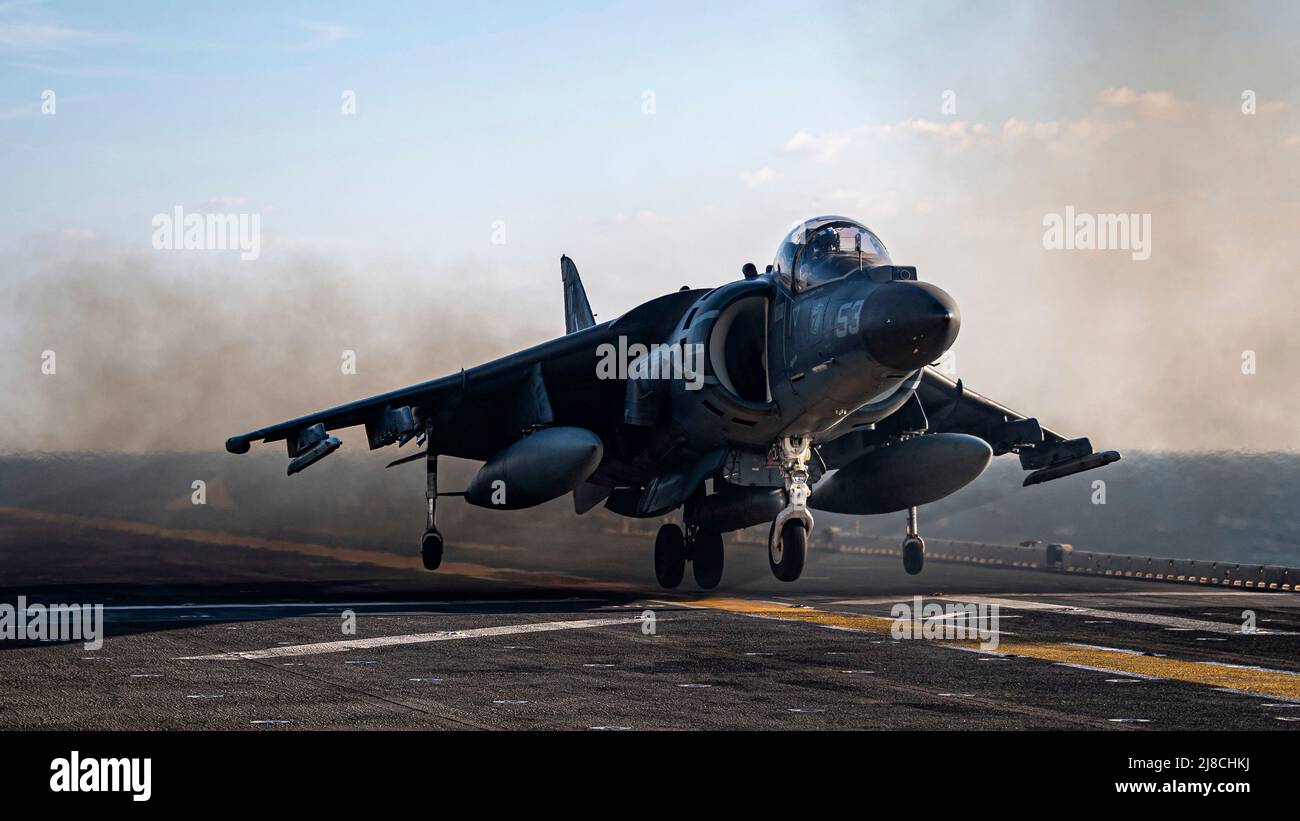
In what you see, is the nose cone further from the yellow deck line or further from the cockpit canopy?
the yellow deck line

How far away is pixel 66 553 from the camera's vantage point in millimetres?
31188

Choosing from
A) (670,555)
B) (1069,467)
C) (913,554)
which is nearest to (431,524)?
(670,555)

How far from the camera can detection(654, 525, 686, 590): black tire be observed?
81.9ft

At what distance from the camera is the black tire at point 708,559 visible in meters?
24.7

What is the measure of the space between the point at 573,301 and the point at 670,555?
383 inches

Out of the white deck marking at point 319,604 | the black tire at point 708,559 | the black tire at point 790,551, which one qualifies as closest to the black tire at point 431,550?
the white deck marking at point 319,604

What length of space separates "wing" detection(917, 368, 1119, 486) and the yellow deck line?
27.0ft

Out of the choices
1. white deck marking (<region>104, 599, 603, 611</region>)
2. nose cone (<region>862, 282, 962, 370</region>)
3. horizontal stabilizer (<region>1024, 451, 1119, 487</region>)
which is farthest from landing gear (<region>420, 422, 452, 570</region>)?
horizontal stabilizer (<region>1024, 451, 1119, 487</region>)

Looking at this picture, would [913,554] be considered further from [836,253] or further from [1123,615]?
[836,253]

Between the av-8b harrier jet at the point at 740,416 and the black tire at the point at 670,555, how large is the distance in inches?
1.0

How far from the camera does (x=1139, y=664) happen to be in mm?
15078
